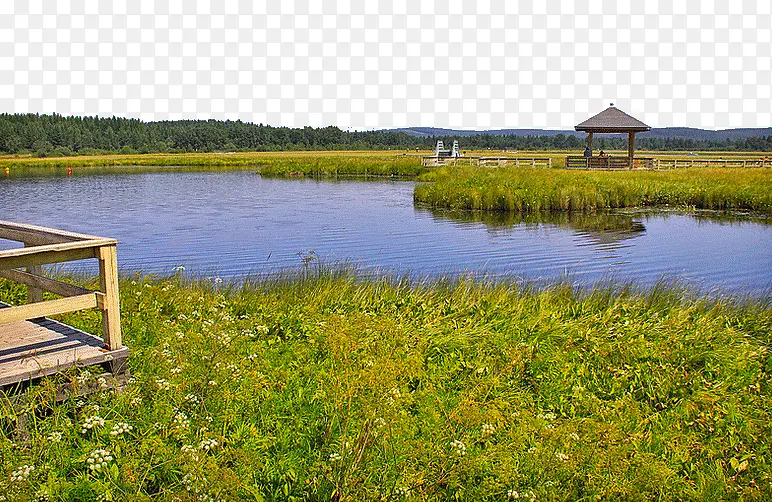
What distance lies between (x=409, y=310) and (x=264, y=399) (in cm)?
370

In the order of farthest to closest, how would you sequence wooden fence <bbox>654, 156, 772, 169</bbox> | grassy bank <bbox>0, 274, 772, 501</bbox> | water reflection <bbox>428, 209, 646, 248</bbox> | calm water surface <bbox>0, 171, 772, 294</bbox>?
wooden fence <bbox>654, 156, 772, 169</bbox> < water reflection <bbox>428, 209, 646, 248</bbox> < calm water surface <bbox>0, 171, 772, 294</bbox> < grassy bank <bbox>0, 274, 772, 501</bbox>

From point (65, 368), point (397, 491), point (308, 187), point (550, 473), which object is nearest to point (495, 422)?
point (550, 473)

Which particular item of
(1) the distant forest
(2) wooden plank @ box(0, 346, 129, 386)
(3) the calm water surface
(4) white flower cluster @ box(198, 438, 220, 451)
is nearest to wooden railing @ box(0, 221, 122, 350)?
(2) wooden plank @ box(0, 346, 129, 386)

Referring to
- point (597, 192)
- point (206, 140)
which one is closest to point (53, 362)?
point (597, 192)

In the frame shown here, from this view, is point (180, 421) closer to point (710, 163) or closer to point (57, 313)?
point (57, 313)

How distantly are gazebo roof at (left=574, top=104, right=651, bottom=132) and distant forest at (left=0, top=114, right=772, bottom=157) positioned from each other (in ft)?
305

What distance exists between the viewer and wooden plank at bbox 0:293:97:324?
564 centimetres

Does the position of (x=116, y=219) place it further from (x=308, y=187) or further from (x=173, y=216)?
(x=308, y=187)

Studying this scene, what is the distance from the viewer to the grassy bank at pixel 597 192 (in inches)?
1203

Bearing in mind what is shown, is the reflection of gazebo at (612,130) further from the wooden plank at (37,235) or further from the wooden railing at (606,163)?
the wooden plank at (37,235)

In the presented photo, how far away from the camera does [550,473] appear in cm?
523

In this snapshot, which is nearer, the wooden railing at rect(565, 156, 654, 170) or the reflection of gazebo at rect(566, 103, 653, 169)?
the reflection of gazebo at rect(566, 103, 653, 169)

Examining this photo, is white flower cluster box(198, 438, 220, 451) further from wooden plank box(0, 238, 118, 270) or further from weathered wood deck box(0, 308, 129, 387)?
wooden plank box(0, 238, 118, 270)

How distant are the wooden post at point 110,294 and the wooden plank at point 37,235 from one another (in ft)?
0.63
